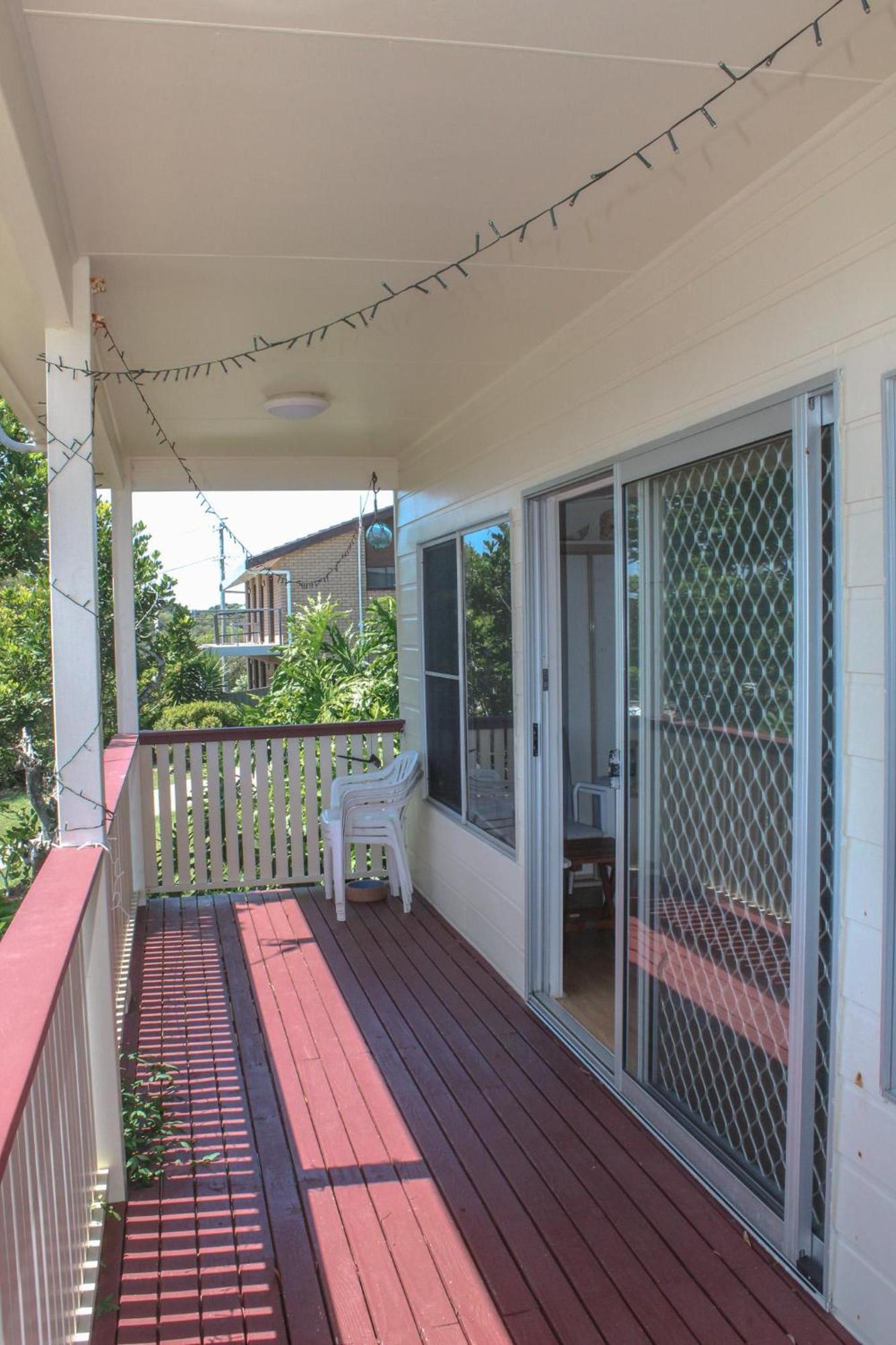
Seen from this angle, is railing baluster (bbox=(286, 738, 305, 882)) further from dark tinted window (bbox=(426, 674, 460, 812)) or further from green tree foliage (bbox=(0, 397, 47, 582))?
green tree foliage (bbox=(0, 397, 47, 582))

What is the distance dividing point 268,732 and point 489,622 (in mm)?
1949

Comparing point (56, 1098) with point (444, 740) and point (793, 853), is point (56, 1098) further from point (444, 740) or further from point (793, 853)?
point (444, 740)

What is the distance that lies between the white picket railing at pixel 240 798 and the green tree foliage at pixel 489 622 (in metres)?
1.50

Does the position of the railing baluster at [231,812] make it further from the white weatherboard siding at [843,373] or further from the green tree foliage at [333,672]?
the white weatherboard siding at [843,373]

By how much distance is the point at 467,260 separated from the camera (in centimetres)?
272

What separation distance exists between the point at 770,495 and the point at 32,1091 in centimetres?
189

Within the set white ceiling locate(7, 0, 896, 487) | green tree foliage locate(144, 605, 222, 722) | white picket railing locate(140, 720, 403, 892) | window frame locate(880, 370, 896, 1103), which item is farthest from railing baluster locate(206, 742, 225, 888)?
window frame locate(880, 370, 896, 1103)

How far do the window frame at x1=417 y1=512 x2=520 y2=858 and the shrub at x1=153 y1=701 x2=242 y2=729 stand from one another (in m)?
6.26

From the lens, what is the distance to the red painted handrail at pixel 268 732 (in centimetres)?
585

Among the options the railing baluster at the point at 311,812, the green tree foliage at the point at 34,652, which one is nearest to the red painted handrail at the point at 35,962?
the railing baluster at the point at 311,812

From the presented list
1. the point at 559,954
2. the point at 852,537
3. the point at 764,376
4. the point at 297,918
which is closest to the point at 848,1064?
the point at 852,537

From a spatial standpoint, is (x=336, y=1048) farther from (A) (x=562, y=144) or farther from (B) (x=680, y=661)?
(A) (x=562, y=144)

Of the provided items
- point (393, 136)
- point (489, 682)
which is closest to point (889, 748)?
point (393, 136)

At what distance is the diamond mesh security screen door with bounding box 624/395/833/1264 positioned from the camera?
2.25 metres
